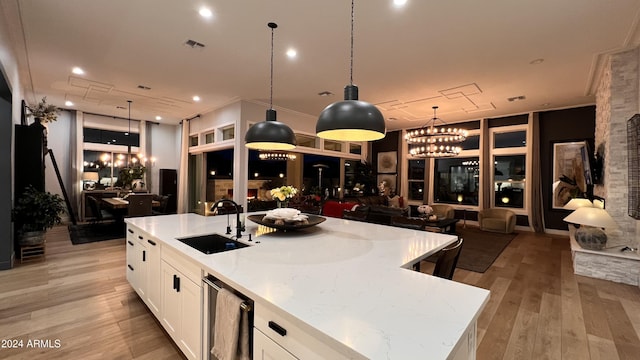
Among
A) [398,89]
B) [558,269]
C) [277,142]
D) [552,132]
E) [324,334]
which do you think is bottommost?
[558,269]

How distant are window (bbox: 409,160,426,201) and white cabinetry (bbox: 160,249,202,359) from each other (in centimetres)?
861

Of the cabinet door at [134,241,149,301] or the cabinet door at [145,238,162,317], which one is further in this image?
the cabinet door at [134,241,149,301]

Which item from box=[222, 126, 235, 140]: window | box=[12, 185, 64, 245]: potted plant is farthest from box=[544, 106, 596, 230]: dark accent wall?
box=[12, 185, 64, 245]: potted plant

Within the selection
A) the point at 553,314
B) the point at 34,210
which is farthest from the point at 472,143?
the point at 34,210

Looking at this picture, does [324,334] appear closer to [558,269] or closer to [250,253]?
[250,253]

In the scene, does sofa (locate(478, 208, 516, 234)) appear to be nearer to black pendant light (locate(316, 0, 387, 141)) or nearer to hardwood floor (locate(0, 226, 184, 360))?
black pendant light (locate(316, 0, 387, 141))

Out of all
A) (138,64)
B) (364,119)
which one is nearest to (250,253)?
(364,119)

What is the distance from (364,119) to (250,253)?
1.22 meters

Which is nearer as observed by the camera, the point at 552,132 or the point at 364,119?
the point at 364,119

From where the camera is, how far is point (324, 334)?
95 centimetres

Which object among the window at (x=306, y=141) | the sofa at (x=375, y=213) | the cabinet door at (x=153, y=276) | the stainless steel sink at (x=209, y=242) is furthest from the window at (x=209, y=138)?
the stainless steel sink at (x=209, y=242)

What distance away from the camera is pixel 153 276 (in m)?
2.45

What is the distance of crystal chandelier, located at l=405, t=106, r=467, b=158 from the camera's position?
6.55m

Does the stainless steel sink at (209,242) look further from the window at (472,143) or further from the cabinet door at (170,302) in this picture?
the window at (472,143)
